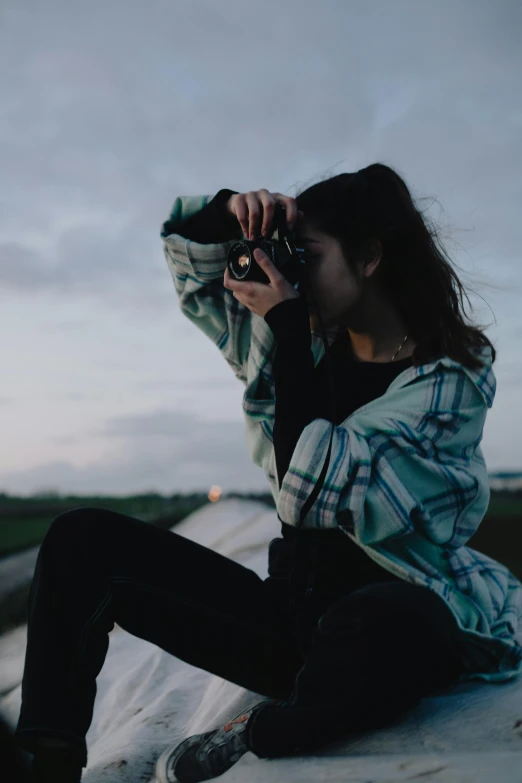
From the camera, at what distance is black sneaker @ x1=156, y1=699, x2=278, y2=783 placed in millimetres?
1088

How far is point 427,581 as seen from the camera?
3.64ft

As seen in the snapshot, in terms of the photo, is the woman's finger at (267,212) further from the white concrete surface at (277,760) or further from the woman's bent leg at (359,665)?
the white concrete surface at (277,760)

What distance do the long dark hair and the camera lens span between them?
14 centimetres

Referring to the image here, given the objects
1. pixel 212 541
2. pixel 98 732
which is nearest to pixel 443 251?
pixel 98 732

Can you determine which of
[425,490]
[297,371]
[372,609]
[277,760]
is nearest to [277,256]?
[297,371]

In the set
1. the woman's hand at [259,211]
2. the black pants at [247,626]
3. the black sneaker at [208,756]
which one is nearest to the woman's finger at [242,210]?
the woman's hand at [259,211]

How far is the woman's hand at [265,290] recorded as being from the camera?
1.26 meters

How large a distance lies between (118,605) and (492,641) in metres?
0.61

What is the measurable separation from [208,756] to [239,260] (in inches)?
33.3

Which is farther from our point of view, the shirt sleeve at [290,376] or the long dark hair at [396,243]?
the long dark hair at [396,243]

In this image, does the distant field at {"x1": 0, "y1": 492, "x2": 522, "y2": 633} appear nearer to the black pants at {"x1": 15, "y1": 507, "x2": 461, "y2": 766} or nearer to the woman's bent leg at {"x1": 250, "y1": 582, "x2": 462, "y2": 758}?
the black pants at {"x1": 15, "y1": 507, "x2": 461, "y2": 766}

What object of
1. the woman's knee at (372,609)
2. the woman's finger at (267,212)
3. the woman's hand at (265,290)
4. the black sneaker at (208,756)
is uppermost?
the woman's finger at (267,212)

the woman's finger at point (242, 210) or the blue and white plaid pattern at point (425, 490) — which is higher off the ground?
the woman's finger at point (242, 210)

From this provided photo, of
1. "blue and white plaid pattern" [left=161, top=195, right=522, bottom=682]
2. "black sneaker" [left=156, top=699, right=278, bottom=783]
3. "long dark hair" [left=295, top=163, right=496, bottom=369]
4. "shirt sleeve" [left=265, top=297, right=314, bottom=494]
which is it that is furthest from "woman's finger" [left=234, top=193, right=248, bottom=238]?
"black sneaker" [left=156, top=699, right=278, bottom=783]
